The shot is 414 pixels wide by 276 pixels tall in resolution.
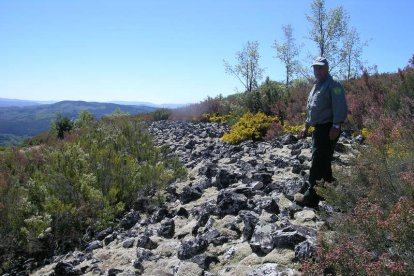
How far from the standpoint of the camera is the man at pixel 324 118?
504cm

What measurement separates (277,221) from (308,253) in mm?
1156

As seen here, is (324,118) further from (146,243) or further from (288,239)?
(146,243)

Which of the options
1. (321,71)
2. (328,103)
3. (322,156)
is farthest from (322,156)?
(321,71)

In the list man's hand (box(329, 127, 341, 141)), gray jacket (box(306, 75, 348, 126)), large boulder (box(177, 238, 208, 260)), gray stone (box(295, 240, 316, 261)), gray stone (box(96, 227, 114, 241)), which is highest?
gray jacket (box(306, 75, 348, 126))

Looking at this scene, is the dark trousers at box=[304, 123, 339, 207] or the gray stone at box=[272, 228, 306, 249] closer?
the gray stone at box=[272, 228, 306, 249]

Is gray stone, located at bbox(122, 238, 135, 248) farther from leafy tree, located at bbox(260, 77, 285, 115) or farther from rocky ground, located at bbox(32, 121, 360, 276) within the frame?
leafy tree, located at bbox(260, 77, 285, 115)

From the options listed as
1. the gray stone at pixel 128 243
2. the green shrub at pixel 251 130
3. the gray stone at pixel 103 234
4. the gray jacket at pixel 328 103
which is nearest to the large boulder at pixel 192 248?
the gray stone at pixel 128 243

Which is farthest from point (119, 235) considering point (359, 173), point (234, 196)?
point (359, 173)

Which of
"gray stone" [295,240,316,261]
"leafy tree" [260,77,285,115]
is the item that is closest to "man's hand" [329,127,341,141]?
"gray stone" [295,240,316,261]

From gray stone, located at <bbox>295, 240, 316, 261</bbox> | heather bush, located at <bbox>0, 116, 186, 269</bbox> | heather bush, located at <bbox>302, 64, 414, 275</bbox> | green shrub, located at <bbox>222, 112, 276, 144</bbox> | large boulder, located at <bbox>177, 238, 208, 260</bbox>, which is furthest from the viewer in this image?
green shrub, located at <bbox>222, 112, 276, 144</bbox>

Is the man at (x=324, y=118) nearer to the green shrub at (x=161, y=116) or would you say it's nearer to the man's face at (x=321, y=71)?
the man's face at (x=321, y=71)

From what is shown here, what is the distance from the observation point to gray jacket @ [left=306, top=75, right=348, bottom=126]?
16.5 feet

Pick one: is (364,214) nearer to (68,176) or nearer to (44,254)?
(44,254)

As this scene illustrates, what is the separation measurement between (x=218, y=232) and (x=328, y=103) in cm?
236
